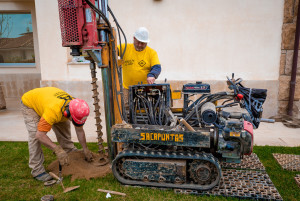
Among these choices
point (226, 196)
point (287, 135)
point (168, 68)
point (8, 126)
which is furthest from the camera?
point (168, 68)

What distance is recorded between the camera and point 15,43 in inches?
415

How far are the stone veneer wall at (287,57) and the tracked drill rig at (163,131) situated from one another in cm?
354

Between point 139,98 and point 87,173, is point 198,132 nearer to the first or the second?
point 139,98

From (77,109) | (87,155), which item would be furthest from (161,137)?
(87,155)

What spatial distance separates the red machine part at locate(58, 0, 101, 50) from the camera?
10.2 feet

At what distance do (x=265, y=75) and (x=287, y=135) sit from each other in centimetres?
183

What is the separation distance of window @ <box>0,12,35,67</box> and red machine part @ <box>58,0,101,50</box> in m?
8.12

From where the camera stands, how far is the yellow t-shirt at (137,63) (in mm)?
4352

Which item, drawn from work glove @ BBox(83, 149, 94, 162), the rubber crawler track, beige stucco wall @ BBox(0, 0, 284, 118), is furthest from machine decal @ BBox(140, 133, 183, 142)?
beige stucco wall @ BBox(0, 0, 284, 118)

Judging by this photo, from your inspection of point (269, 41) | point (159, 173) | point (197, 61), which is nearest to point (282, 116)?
point (269, 41)

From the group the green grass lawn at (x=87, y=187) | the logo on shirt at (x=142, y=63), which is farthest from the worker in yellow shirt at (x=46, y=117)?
the logo on shirt at (x=142, y=63)

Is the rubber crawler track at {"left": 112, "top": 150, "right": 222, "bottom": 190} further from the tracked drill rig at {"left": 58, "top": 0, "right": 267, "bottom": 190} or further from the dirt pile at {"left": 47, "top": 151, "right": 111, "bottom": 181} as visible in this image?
the dirt pile at {"left": 47, "top": 151, "right": 111, "bottom": 181}

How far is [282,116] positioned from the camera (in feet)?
21.4

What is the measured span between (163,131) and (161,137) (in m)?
0.09
